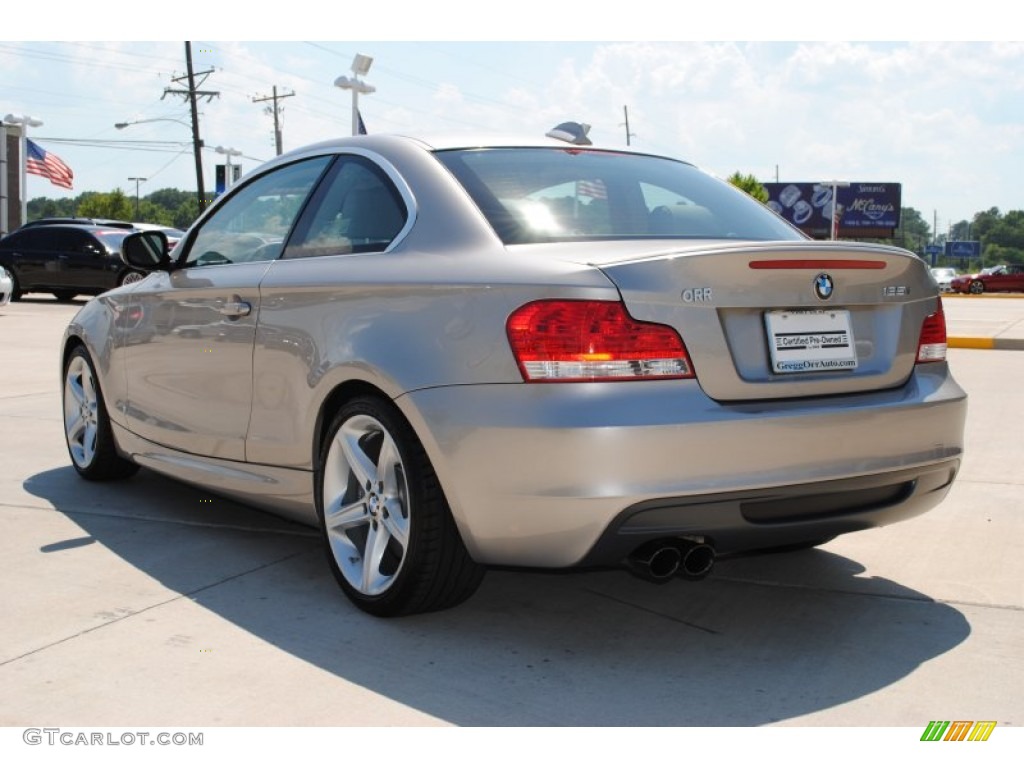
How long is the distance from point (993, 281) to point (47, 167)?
120 ft

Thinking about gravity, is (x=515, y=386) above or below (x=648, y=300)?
below

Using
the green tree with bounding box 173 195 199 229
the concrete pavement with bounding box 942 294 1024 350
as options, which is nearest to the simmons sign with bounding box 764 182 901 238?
the green tree with bounding box 173 195 199 229

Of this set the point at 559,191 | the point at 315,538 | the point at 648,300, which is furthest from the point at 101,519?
the point at 648,300

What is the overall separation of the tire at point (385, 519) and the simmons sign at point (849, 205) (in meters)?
86.1

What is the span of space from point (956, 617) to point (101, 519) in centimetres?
348

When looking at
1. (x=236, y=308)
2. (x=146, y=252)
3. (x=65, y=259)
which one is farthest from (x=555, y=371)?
(x=65, y=259)

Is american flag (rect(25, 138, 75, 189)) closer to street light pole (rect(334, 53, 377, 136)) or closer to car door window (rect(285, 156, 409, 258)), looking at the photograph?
street light pole (rect(334, 53, 377, 136))

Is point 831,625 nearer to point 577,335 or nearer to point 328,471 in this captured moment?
point 577,335

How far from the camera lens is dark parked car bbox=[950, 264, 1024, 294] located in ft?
159

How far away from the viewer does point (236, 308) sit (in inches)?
178

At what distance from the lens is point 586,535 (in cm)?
324

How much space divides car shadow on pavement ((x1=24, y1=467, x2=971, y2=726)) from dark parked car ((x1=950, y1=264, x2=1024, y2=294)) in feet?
156

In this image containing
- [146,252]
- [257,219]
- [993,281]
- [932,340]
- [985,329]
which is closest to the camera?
[932,340]

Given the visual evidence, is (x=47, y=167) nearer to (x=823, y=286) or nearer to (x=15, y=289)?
(x=15, y=289)
